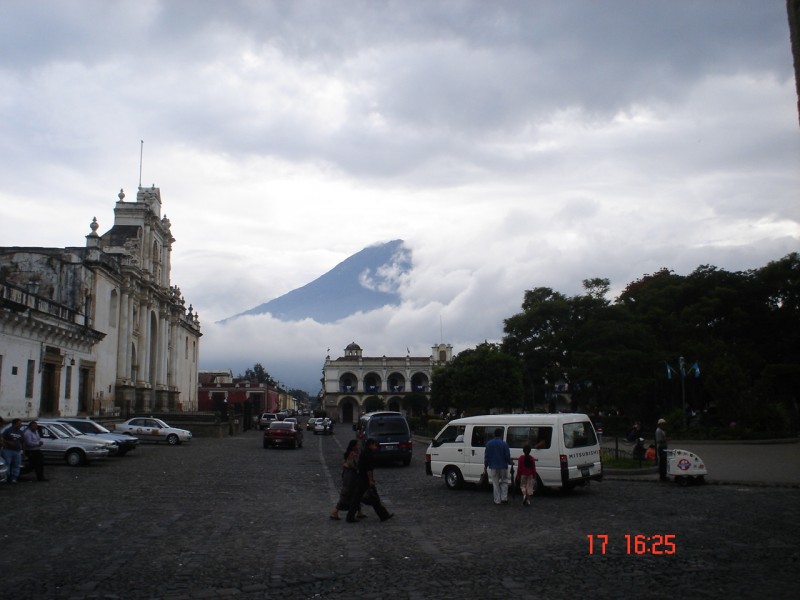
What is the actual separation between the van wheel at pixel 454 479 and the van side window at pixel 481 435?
2.71ft

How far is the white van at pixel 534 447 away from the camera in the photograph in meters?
15.5

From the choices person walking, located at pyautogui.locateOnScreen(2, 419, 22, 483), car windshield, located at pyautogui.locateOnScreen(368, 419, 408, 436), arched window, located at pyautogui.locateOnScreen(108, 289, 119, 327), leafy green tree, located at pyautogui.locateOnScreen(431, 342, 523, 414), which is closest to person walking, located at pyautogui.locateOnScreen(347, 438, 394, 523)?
person walking, located at pyautogui.locateOnScreen(2, 419, 22, 483)

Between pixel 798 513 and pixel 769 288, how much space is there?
40189 mm

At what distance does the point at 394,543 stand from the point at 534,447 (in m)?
6.58

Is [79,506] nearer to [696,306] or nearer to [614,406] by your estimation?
[696,306]

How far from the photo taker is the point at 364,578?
25.8 ft

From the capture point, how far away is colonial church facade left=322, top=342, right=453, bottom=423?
106831 millimetres

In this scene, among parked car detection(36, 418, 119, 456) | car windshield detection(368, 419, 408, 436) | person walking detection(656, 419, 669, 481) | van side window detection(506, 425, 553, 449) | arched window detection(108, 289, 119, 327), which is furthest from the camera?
arched window detection(108, 289, 119, 327)

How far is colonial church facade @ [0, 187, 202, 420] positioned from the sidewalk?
25.2 metres

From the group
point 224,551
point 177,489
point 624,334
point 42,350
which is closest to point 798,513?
point 224,551

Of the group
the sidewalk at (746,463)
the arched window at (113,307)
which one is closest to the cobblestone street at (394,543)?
the sidewalk at (746,463)

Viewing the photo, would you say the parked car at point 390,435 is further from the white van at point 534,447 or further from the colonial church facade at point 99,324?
the colonial church facade at point 99,324

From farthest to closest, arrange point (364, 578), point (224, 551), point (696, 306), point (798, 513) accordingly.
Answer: point (696, 306) → point (798, 513) → point (224, 551) → point (364, 578)
